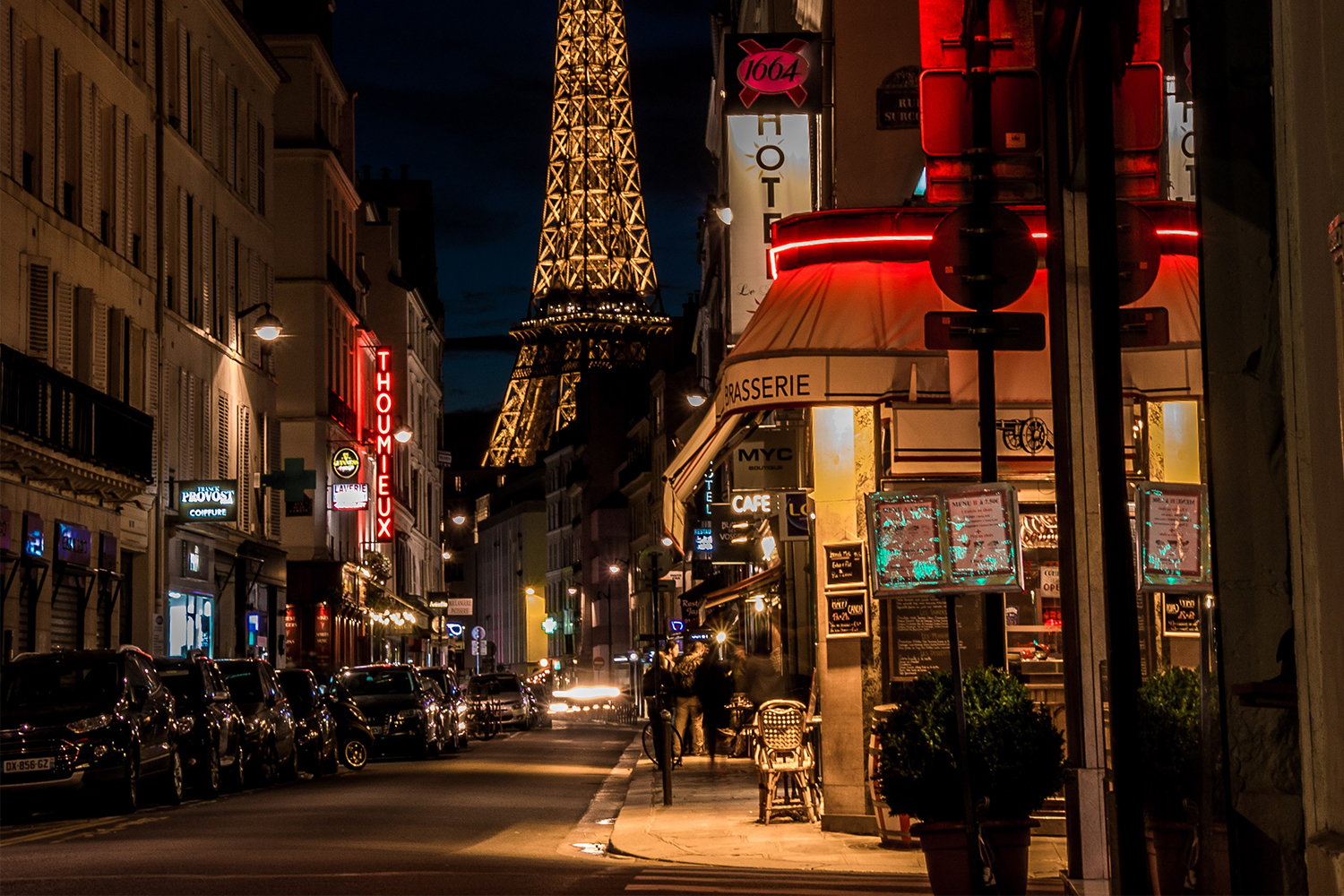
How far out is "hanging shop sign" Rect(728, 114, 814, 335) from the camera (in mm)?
24656

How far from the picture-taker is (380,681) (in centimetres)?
3438

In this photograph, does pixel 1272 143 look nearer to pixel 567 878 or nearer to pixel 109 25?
pixel 567 878

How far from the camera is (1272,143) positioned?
6270mm

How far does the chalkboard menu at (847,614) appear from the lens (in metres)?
16.0

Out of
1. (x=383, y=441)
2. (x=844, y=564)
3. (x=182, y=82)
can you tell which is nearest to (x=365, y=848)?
(x=844, y=564)

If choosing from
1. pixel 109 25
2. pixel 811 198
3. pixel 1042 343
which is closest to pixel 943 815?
pixel 1042 343

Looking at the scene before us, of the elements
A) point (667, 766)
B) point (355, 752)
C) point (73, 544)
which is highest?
point (73, 544)

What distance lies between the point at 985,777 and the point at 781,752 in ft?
23.8

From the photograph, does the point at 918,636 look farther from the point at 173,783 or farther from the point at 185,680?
the point at 185,680

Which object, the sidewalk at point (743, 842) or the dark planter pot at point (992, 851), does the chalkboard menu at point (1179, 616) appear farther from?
the dark planter pot at point (992, 851)

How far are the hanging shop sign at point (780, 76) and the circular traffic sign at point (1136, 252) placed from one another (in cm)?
1174

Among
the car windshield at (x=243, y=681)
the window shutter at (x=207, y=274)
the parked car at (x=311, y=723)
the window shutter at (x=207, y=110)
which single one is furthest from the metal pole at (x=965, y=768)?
the window shutter at (x=207, y=110)

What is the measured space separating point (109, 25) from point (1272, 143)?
3085cm

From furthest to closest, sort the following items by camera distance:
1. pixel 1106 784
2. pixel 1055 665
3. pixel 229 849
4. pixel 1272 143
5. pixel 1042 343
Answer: pixel 1055 665 → pixel 229 849 → pixel 1042 343 → pixel 1106 784 → pixel 1272 143
